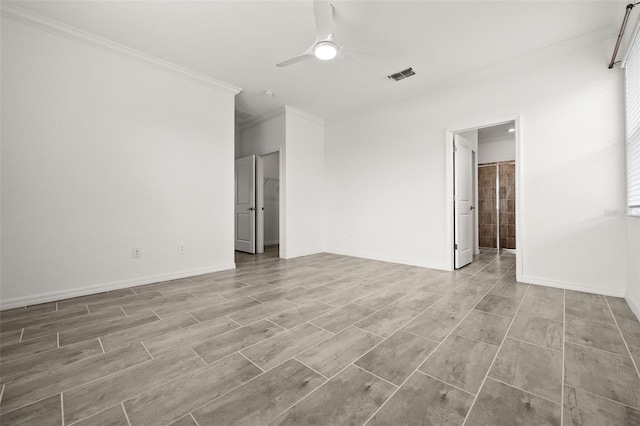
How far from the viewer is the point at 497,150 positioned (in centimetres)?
642

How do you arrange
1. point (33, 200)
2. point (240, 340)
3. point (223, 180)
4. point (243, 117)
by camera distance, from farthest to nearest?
point (243, 117), point (223, 180), point (33, 200), point (240, 340)

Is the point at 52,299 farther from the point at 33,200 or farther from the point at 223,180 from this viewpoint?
the point at 223,180

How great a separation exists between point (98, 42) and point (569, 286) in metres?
5.83

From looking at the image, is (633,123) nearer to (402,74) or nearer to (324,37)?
(402,74)

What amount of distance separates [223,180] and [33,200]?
1.98m

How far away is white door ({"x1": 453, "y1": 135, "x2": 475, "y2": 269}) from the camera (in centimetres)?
389

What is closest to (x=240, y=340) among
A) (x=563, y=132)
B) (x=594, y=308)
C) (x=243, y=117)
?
(x=594, y=308)

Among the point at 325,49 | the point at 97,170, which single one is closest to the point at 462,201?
the point at 325,49

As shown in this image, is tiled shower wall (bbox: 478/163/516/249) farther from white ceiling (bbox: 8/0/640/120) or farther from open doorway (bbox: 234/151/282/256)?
open doorway (bbox: 234/151/282/256)

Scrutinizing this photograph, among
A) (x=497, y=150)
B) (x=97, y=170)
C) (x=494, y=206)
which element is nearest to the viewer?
(x=97, y=170)

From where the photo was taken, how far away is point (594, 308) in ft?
7.73

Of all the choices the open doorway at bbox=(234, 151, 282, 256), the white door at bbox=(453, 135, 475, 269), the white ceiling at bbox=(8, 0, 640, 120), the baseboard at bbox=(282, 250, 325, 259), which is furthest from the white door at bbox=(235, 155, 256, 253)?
the white door at bbox=(453, 135, 475, 269)

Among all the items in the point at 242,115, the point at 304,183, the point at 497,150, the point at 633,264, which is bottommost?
the point at 633,264

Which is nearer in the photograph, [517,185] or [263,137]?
[517,185]
